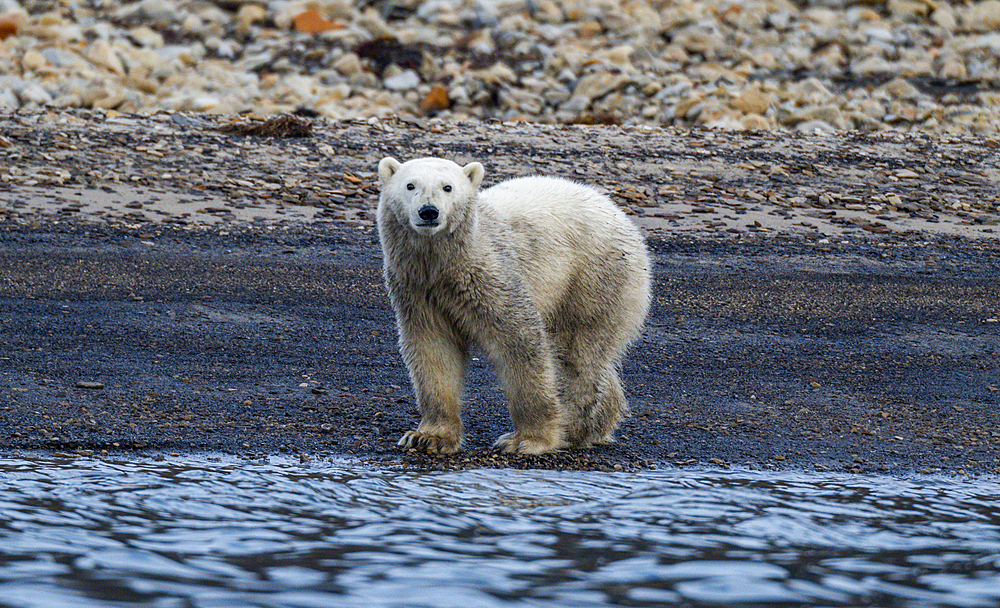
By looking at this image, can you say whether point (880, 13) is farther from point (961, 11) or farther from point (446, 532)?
point (446, 532)

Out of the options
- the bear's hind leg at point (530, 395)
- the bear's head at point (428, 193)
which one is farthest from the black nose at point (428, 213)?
the bear's hind leg at point (530, 395)

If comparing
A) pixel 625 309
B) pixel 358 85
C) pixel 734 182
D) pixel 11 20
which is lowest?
pixel 625 309

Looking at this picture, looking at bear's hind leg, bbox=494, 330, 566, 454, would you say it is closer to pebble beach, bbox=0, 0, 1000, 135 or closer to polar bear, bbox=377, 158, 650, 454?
polar bear, bbox=377, 158, 650, 454

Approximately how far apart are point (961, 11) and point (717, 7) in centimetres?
667

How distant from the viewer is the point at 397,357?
7637 millimetres

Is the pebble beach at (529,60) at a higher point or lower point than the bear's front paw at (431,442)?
higher

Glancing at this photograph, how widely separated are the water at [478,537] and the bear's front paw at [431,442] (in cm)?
35

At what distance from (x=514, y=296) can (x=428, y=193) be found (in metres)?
0.70

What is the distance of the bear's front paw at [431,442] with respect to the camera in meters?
5.62

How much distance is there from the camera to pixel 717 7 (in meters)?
31.3

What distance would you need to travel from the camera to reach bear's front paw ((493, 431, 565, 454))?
5750 millimetres

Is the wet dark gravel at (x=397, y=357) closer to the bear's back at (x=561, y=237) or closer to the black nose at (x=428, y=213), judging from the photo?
the bear's back at (x=561, y=237)

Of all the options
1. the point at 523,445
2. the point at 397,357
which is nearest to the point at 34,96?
the point at 397,357

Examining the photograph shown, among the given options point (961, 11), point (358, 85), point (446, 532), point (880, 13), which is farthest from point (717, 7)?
point (446, 532)
